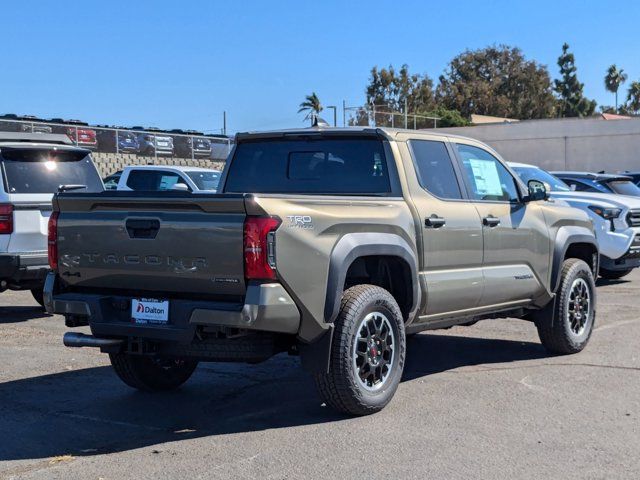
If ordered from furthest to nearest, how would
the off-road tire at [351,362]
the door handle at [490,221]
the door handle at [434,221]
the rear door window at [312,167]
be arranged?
the door handle at [490,221], the rear door window at [312,167], the door handle at [434,221], the off-road tire at [351,362]

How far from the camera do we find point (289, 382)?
7.27 metres

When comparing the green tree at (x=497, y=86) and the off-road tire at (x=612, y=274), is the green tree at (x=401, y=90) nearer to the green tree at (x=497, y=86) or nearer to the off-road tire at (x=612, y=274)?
the green tree at (x=497, y=86)

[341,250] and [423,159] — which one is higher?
[423,159]

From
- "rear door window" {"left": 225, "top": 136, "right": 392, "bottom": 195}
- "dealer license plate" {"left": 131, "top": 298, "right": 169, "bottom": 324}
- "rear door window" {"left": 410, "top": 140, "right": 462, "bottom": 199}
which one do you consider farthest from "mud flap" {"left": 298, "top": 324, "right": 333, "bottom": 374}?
"rear door window" {"left": 410, "top": 140, "right": 462, "bottom": 199}

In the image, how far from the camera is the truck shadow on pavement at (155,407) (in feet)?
18.5

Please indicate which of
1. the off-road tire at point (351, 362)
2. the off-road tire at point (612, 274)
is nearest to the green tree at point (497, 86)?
the off-road tire at point (612, 274)

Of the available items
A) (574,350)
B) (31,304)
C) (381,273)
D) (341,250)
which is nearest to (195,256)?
(341,250)

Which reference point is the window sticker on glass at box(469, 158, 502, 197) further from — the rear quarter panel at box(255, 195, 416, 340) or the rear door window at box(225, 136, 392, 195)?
the rear quarter panel at box(255, 195, 416, 340)

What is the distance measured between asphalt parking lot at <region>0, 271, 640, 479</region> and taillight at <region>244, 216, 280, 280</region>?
1079mm

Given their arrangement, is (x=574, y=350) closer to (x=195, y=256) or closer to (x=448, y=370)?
(x=448, y=370)

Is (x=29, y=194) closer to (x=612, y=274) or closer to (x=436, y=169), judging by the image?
(x=436, y=169)

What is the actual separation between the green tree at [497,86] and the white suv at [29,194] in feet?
256

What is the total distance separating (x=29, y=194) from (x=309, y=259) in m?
5.63

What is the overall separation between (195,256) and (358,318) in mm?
1183
